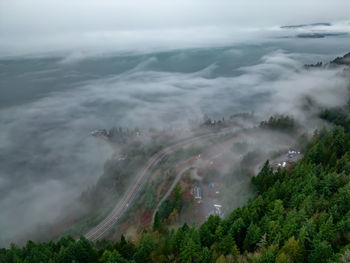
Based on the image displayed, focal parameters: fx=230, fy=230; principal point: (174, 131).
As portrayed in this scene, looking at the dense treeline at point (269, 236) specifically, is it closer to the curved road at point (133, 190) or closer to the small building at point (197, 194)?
the small building at point (197, 194)

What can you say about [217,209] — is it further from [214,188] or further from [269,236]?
[269,236]

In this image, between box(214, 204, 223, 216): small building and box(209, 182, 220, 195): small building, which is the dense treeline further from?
box(209, 182, 220, 195): small building

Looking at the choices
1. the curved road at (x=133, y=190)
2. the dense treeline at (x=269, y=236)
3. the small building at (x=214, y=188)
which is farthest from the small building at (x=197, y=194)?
the curved road at (x=133, y=190)

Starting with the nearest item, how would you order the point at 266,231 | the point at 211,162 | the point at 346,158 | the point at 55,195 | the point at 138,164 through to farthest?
the point at 266,231 < the point at 346,158 < the point at 211,162 < the point at 138,164 < the point at 55,195

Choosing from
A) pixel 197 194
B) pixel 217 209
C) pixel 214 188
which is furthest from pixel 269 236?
pixel 214 188

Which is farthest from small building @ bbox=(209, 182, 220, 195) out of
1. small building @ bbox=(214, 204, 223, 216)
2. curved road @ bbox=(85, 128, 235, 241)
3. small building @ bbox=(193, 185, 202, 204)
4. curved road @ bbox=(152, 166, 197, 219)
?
curved road @ bbox=(85, 128, 235, 241)

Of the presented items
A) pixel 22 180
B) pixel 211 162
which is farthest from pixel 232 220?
pixel 22 180

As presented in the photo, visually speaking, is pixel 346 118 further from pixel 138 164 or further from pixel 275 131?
pixel 138 164
